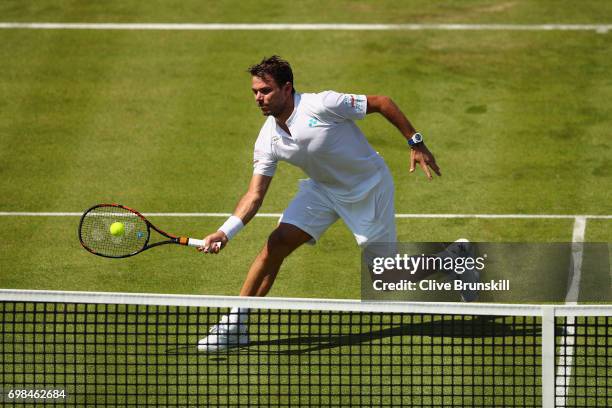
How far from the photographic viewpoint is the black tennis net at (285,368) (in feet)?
26.0

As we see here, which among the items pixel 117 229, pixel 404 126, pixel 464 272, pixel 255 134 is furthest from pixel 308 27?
pixel 117 229

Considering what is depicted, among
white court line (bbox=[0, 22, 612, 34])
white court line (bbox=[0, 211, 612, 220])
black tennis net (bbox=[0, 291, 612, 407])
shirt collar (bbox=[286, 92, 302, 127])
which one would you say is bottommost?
black tennis net (bbox=[0, 291, 612, 407])

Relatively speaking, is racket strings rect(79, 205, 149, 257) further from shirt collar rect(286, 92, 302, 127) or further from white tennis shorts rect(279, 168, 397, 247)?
shirt collar rect(286, 92, 302, 127)

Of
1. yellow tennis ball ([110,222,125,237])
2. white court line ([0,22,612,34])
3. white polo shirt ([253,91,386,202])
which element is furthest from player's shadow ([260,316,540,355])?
white court line ([0,22,612,34])

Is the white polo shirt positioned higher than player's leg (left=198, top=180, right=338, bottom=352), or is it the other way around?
the white polo shirt

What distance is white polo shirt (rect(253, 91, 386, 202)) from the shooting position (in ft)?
29.8

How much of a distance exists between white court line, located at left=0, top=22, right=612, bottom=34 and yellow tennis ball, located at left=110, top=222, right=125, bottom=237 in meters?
6.95

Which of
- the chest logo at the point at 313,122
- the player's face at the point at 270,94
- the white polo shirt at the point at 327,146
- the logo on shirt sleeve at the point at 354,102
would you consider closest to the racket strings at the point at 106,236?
the white polo shirt at the point at 327,146

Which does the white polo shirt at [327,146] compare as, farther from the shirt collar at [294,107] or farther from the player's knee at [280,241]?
the player's knee at [280,241]

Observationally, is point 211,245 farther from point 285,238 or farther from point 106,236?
point 106,236

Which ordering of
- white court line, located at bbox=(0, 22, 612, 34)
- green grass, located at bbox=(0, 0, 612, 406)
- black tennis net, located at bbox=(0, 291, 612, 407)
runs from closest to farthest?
black tennis net, located at bbox=(0, 291, 612, 407) < green grass, located at bbox=(0, 0, 612, 406) < white court line, located at bbox=(0, 22, 612, 34)

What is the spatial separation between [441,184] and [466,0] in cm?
461

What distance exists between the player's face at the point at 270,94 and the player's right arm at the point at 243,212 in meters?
0.57

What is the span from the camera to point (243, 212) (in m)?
8.99
